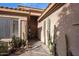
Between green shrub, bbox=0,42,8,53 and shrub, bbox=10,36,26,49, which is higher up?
shrub, bbox=10,36,26,49

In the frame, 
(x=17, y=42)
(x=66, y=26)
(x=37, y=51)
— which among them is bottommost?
(x=37, y=51)

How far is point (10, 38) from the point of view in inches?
110

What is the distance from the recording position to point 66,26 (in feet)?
9.02

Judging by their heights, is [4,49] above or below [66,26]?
below

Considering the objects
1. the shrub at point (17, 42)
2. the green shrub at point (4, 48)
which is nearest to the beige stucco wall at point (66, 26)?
the shrub at point (17, 42)

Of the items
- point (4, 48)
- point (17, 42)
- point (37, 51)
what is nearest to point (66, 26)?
point (37, 51)

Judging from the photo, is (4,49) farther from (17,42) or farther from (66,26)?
(66,26)

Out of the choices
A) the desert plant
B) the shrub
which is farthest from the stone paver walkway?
the desert plant

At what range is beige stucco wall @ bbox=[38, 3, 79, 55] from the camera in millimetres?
2502

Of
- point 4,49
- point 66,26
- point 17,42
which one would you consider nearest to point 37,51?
point 17,42

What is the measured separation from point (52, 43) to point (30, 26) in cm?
60

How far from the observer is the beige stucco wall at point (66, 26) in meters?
2.50

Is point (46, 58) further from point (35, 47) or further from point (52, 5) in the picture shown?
point (52, 5)

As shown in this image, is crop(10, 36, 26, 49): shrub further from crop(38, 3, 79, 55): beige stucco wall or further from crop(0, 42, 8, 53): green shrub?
crop(38, 3, 79, 55): beige stucco wall
